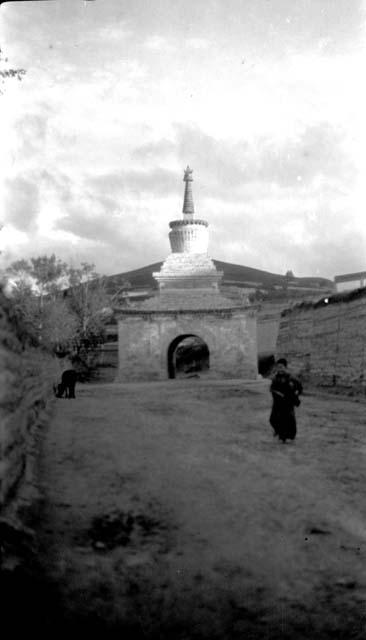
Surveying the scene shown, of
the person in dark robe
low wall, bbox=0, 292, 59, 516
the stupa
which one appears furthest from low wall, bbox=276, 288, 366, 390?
low wall, bbox=0, 292, 59, 516

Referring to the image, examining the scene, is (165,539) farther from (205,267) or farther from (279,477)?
(205,267)

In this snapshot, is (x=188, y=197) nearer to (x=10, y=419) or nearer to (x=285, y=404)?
(x=285, y=404)

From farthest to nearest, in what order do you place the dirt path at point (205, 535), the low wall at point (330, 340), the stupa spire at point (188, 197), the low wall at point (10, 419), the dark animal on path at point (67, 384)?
1. the stupa spire at point (188, 197)
2. the dark animal on path at point (67, 384)
3. the low wall at point (330, 340)
4. the low wall at point (10, 419)
5. the dirt path at point (205, 535)

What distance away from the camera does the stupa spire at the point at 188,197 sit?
37.0 m

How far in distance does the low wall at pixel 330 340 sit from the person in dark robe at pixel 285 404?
5.41m

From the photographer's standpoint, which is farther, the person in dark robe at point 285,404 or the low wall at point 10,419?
the person in dark robe at point 285,404

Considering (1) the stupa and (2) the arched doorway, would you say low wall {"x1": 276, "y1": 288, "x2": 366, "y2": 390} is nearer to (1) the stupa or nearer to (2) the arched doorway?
(1) the stupa

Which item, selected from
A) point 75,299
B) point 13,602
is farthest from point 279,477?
point 75,299

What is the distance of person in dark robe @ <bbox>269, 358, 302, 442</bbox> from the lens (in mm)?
8188

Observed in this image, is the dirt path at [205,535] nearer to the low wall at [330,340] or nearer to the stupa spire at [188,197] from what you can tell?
the low wall at [330,340]

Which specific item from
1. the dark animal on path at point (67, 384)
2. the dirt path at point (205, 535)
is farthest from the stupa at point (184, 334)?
the dirt path at point (205, 535)

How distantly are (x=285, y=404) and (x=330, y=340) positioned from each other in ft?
24.8

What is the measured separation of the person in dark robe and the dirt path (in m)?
0.28

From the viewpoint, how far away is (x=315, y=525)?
4812 mm
